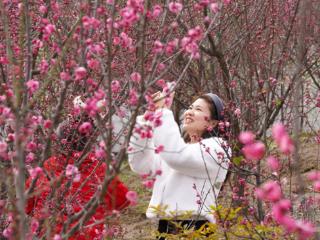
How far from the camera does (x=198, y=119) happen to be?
4711 millimetres

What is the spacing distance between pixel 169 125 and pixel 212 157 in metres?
0.52

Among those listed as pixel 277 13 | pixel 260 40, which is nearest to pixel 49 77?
pixel 260 40

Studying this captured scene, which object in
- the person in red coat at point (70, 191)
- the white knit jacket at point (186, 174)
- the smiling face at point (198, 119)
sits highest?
the smiling face at point (198, 119)

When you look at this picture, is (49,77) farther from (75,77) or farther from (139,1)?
(139,1)

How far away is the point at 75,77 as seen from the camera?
2760mm

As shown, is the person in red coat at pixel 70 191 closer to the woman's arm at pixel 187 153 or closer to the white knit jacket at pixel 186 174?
the white knit jacket at pixel 186 174

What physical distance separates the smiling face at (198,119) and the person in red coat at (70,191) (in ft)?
2.09

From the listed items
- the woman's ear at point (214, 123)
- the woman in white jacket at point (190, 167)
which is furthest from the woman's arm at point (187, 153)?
the woman's ear at point (214, 123)

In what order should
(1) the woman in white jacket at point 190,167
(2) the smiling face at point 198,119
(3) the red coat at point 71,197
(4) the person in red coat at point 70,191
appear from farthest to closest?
(2) the smiling face at point 198,119 → (1) the woman in white jacket at point 190,167 → (3) the red coat at point 71,197 → (4) the person in red coat at point 70,191

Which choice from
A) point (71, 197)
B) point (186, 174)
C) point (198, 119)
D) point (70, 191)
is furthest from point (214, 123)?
point (71, 197)

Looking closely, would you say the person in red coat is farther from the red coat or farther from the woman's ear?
the woman's ear

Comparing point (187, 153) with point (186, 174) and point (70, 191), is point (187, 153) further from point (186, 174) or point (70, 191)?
point (70, 191)

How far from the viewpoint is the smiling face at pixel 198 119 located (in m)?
4.71

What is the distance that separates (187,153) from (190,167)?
0.14m
